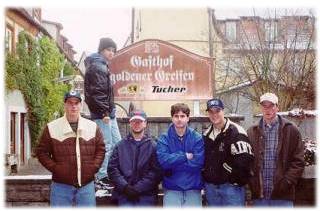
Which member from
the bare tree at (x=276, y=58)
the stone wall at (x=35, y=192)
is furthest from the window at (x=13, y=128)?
the stone wall at (x=35, y=192)

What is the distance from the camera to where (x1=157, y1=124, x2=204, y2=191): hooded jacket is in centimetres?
486

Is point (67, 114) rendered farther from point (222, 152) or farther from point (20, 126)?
point (20, 126)

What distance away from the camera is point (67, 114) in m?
5.14

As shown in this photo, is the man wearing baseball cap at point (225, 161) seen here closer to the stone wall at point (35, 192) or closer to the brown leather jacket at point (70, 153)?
the brown leather jacket at point (70, 153)

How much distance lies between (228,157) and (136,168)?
830 millimetres

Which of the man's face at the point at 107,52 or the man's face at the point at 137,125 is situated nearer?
the man's face at the point at 137,125

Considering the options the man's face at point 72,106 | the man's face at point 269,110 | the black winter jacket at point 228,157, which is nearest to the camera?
the black winter jacket at point 228,157

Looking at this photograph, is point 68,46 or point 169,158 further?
point 68,46

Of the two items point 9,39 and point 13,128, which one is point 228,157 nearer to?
point 9,39

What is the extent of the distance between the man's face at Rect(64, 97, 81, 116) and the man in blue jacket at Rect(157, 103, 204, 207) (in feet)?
2.79

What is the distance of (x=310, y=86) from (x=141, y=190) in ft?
30.0

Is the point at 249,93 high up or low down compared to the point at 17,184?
up

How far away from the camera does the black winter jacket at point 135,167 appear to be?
4883 millimetres

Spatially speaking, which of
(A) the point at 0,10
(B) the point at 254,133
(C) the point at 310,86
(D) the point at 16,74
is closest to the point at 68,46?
(D) the point at 16,74
